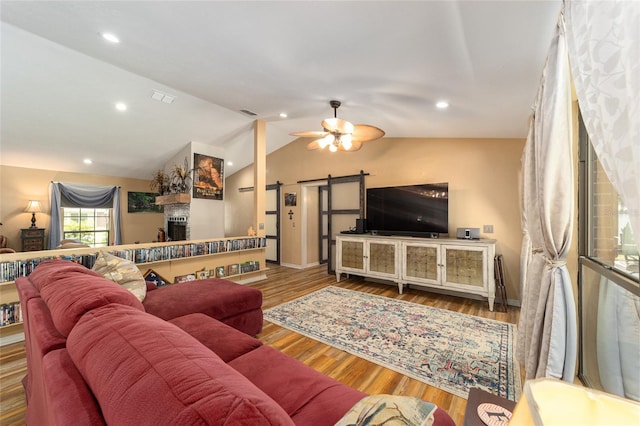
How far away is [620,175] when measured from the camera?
71 centimetres

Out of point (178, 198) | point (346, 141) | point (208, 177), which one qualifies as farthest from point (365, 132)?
point (178, 198)

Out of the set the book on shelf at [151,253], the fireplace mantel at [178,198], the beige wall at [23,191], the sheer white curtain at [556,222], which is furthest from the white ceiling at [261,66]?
the book on shelf at [151,253]

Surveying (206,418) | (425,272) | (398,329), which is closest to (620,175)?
(206,418)

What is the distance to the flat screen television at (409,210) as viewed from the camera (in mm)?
3998

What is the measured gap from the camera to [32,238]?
502cm

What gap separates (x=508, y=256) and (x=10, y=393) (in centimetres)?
521

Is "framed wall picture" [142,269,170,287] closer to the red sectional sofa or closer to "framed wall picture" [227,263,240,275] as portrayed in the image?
"framed wall picture" [227,263,240,275]

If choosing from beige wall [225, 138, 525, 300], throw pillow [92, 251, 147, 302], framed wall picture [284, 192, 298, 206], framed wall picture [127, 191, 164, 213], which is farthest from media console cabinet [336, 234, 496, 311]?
framed wall picture [127, 191, 164, 213]

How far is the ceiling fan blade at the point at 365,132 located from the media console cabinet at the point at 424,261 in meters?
1.82

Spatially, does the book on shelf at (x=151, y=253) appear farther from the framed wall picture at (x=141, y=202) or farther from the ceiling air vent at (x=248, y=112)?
the framed wall picture at (x=141, y=202)

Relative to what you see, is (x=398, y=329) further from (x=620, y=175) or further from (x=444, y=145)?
(x=444, y=145)

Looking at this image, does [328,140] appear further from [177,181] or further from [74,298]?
[177,181]

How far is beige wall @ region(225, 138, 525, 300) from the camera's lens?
369 cm

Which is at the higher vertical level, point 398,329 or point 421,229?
point 421,229
